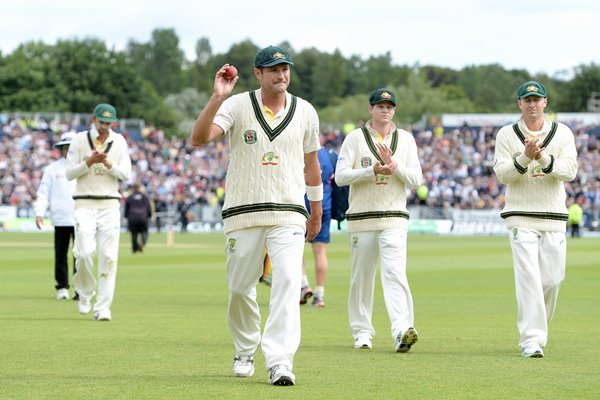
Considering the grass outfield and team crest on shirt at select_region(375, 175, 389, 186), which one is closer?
the grass outfield

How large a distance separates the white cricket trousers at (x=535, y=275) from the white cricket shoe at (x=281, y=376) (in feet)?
10.2

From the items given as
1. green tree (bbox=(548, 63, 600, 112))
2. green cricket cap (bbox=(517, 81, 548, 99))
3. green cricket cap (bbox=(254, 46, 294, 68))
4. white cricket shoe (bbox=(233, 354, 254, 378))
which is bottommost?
white cricket shoe (bbox=(233, 354, 254, 378))

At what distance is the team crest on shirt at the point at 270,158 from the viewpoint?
9406mm

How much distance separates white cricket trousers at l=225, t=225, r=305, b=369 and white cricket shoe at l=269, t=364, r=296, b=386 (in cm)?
4

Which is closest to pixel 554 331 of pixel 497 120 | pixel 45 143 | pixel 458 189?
pixel 458 189

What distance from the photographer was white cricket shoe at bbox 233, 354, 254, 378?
9.62 m

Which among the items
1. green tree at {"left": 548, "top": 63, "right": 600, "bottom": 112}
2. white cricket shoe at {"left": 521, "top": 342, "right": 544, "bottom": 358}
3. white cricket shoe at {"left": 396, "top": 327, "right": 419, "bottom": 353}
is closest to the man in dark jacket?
white cricket shoe at {"left": 396, "top": 327, "right": 419, "bottom": 353}

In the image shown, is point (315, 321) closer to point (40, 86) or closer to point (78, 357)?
point (78, 357)

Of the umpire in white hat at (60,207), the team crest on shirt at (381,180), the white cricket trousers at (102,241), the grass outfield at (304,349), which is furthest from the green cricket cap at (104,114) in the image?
the team crest on shirt at (381,180)

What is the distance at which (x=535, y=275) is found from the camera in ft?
37.6

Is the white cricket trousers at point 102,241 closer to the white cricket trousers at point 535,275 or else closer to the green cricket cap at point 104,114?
the green cricket cap at point 104,114

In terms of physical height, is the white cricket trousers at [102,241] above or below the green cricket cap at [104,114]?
below

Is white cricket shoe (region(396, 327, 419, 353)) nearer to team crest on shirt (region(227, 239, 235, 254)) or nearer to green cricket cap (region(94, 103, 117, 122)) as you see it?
team crest on shirt (region(227, 239, 235, 254))

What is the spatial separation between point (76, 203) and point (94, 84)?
358 ft
